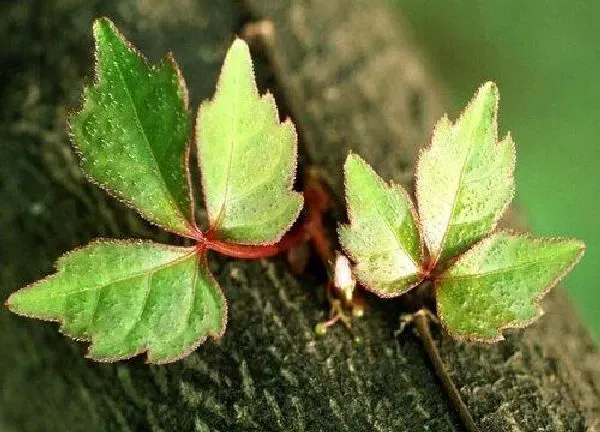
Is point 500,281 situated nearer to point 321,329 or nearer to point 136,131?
point 321,329

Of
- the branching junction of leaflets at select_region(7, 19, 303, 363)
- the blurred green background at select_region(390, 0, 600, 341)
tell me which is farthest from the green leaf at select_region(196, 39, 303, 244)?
the blurred green background at select_region(390, 0, 600, 341)

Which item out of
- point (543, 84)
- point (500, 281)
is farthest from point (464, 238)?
point (543, 84)

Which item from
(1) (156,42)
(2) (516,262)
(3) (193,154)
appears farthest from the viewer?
(1) (156,42)

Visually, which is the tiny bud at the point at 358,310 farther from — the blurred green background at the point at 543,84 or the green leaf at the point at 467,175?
the blurred green background at the point at 543,84

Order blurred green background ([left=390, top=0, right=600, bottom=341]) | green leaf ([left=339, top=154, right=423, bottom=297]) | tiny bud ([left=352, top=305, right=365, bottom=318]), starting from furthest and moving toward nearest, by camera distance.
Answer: blurred green background ([left=390, top=0, right=600, bottom=341]), tiny bud ([left=352, top=305, right=365, bottom=318]), green leaf ([left=339, top=154, right=423, bottom=297])

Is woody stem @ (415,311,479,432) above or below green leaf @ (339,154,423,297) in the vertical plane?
below

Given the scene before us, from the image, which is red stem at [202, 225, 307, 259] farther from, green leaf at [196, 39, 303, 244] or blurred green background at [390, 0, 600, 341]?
blurred green background at [390, 0, 600, 341]

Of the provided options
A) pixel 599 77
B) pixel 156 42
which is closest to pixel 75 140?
pixel 156 42

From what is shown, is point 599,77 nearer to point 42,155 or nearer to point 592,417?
point 592,417

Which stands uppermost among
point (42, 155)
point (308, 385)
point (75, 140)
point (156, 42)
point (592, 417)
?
point (156, 42)
